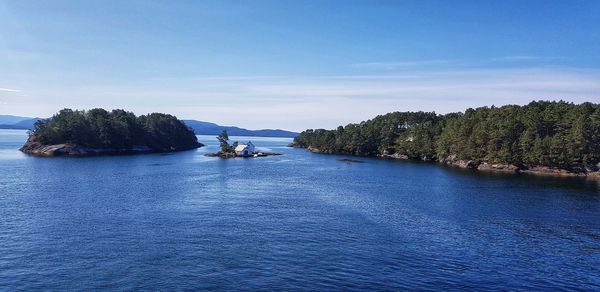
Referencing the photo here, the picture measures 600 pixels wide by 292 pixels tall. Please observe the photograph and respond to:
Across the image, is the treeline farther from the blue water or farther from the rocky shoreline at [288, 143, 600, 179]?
the rocky shoreline at [288, 143, 600, 179]

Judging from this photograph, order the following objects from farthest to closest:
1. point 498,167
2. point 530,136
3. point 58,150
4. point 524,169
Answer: point 58,150, point 498,167, point 524,169, point 530,136

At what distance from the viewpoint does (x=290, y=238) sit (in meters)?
44.4

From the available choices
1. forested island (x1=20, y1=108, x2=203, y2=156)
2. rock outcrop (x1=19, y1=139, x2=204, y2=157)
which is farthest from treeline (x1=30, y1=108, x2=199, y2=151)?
rock outcrop (x1=19, y1=139, x2=204, y2=157)

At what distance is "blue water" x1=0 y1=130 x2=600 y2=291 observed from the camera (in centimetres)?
3344

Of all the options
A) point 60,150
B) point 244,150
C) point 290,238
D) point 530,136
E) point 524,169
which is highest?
point 530,136

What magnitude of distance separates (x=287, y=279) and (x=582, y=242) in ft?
105

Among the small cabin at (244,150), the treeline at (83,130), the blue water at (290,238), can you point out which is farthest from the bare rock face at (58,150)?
the blue water at (290,238)

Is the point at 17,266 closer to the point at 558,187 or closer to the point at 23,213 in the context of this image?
the point at 23,213

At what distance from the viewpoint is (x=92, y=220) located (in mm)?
51062

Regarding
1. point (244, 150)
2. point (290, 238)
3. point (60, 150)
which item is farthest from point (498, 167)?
point (60, 150)

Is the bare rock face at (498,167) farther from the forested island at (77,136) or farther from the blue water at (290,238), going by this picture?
the forested island at (77,136)

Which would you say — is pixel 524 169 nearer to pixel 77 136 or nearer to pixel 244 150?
pixel 244 150

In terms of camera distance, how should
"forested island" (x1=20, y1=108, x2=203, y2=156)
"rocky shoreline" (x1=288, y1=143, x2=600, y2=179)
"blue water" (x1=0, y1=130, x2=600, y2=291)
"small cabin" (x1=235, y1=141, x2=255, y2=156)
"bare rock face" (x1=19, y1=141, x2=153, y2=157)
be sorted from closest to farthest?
"blue water" (x1=0, y1=130, x2=600, y2=291) < "rocky shoreline" (x1=288, y1=143, x2=600, y2=179) < "bare rock face" (x1=19, y1=141, x2=153, y2=157) < "forested island" (x1=20, y1=108, x2=203, y2=156) < "small cabin" (x1=235, y1=141, x2=255, y2=156)

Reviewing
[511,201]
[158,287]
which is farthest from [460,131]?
[158,287]
